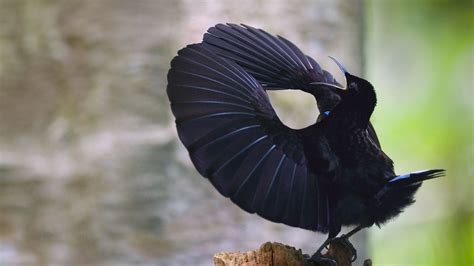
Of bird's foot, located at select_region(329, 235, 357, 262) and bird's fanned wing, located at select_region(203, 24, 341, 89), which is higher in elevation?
bird's fanned wing, located at select_region(203, 24, 341, 89)

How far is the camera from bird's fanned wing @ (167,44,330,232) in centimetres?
211

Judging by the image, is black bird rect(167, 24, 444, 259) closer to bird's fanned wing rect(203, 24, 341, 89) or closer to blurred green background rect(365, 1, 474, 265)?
bird's fanned wing rect(203, 24, 341, 89)

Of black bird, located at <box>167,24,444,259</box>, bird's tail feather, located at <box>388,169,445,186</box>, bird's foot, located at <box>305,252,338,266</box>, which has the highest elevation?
black bird, located at <box>167,24,444,259</box>

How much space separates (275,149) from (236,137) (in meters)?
0.12

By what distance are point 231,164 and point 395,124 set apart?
135 inches

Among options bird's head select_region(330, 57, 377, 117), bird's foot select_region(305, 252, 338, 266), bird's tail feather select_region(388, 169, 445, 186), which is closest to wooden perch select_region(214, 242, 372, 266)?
bird's foot select_region(305, 252, 338, 266)

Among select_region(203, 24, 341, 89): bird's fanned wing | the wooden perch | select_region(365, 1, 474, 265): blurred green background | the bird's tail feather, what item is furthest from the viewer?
select_region(365, 1, 474, 265): blurred green background

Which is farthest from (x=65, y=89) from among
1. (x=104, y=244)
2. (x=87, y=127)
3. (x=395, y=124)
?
(x=395, y=124)

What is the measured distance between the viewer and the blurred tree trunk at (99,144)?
3332mm

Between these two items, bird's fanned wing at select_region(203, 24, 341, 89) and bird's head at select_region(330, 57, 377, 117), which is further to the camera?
bird's fanned wing at select_region(203, 24, 341, 89)

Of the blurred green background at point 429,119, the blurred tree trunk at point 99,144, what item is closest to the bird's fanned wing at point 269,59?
the blurred tree trunk at point 99,144

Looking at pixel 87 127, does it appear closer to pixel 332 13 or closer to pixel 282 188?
pixel 332 13

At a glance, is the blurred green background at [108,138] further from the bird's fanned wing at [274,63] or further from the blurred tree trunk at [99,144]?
the bird's fanned wing at [274,63]

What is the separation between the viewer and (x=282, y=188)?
217 cm
